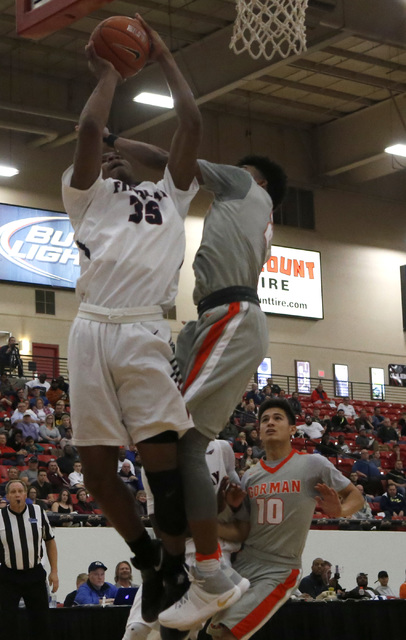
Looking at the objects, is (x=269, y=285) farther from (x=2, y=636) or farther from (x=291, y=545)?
(x=291, y=545)

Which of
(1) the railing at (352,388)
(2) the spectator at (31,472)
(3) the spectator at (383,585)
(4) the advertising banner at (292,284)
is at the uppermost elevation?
(4) the advertising banner at (292,284)

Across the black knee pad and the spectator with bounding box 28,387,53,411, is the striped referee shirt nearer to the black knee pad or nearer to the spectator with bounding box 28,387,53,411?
the black knee pad

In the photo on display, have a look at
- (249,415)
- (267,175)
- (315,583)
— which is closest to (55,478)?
(315,583)

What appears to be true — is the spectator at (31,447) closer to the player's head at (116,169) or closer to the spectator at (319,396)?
the spectator at (319,396)

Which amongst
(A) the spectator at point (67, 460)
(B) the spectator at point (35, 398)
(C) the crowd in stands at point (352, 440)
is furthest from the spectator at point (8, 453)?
(C) the crowd in stands at point (352, 440)

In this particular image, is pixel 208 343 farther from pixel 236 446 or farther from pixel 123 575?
pixel 236 446

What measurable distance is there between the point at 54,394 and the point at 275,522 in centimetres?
1471

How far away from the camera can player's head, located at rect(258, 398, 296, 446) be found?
21.8 ft

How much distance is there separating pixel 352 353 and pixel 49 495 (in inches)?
716

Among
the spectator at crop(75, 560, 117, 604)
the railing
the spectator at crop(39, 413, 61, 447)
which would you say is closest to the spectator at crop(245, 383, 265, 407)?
the railing

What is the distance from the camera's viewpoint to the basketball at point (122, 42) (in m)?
4.80

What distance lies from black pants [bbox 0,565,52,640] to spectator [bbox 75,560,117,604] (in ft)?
3.82

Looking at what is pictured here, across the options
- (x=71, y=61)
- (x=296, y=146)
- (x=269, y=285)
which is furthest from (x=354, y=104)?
(x=71, y=61)

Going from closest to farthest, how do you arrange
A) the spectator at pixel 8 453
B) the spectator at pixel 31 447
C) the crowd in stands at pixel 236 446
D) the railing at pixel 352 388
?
the crowd in stands at pixel 236 446 → the spectator at pixel 8 453 → the spectator at pixel 31 447 → the railing at pixel 352 388
